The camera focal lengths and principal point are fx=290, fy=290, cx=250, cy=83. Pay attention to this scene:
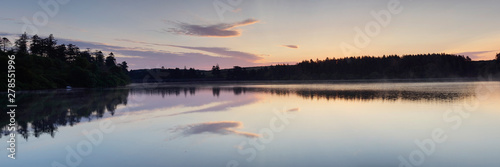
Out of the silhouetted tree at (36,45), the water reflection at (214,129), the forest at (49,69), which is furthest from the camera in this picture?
the silhouetted tree at (36,45)

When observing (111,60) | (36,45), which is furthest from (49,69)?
(111,60)

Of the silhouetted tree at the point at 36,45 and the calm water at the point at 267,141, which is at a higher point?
the silhouetted tree at the point at 36,45

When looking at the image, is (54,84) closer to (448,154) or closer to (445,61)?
(448,154)

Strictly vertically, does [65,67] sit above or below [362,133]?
above

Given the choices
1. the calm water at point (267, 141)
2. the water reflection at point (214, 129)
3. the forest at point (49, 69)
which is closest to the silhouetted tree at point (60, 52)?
the forest at point (49, 69)

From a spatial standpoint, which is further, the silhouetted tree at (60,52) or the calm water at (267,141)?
the silhouetted tree at (60,52)

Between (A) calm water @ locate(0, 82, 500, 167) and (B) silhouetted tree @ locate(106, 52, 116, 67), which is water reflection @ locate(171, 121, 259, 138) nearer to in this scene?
(A) calm water @ locate(0, 82, 500, 167)

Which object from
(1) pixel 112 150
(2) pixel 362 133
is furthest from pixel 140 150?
(2) pixel 362 133

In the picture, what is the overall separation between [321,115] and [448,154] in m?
8.87

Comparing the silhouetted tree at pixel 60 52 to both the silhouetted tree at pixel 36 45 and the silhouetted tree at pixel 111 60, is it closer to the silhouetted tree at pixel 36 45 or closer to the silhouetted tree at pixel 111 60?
the silhouetted tree at pixel 36 45

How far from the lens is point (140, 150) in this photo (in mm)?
10195

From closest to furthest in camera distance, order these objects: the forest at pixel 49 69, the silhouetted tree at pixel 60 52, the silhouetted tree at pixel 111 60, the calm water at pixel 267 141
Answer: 1. the calm water at pixel 267 141
2. the forest at pixel 49 69
3. the silhouetted tree at pixel 60 52
4. the silhouetted tree at pixel 111 60

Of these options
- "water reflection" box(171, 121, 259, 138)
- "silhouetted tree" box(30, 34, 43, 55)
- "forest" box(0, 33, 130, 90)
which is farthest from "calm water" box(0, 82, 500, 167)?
"silhouetted tree" box(30, 34, 43, 55)

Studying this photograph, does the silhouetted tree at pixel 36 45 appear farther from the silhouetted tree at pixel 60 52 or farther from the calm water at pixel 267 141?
the calm water at pixel 267 141
